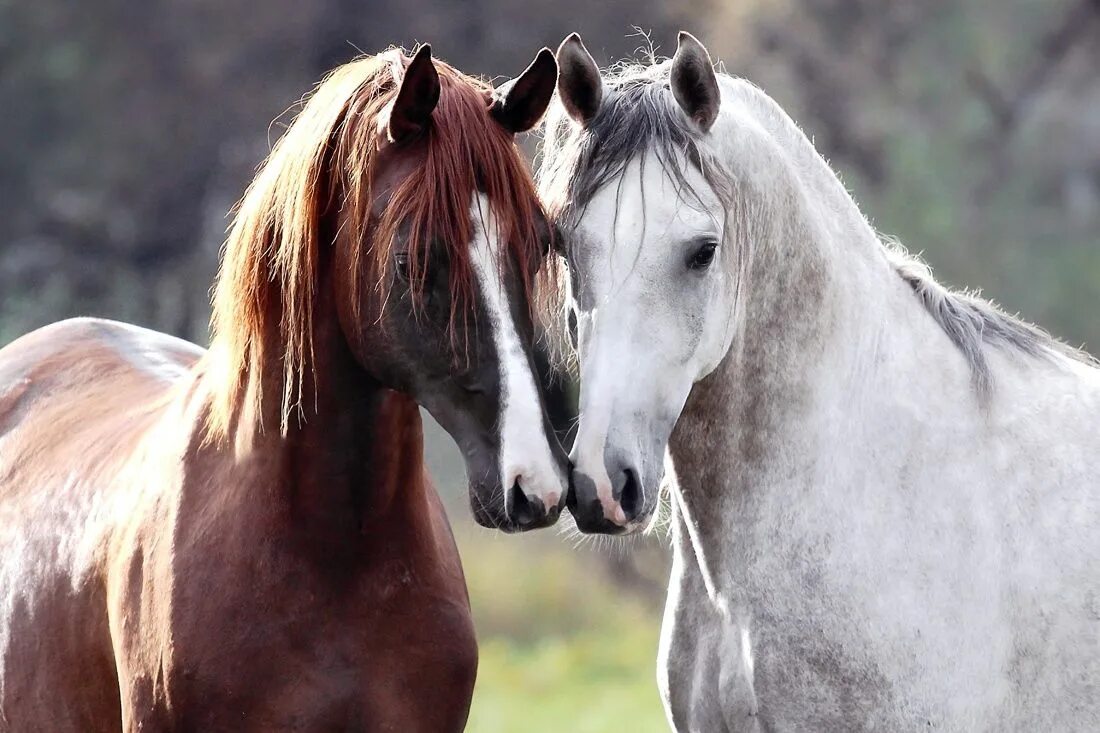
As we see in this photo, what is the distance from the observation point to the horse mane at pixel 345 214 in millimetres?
2787

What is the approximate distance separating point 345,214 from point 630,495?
842 mm

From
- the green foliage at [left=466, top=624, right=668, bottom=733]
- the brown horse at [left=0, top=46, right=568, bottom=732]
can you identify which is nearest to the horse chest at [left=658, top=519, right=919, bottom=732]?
the brown horse at [left=0, top=46, right=568, bottom=732]

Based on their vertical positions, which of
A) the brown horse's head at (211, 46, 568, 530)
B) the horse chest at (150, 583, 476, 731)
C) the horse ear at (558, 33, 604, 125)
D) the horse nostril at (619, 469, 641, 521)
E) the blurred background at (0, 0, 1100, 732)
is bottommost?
the horse chest at (150, 583, 476, 731)

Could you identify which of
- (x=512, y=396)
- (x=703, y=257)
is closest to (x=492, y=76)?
(x=703, y=257)

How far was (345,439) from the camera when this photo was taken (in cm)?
300

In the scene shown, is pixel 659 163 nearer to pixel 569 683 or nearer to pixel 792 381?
pixel 792 381

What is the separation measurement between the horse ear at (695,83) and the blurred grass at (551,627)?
6.14 metres

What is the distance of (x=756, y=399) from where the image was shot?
3225mm

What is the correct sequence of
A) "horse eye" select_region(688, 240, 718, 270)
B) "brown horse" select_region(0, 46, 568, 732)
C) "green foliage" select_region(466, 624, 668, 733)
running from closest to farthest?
"brown horse" select_region(0, 46, 568, 732) → "horse eye" select_region(688, 240, 718, 270) → "green foliage" select_region(466, 624, 668, 733)

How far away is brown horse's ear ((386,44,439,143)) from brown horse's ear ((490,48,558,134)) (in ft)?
0.66

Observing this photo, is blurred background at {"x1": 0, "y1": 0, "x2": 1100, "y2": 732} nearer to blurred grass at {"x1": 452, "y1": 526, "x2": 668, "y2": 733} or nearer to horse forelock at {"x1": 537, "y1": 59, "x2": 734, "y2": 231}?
blurred grass at {"x1": 452, "y1": 526, "x2": 668, "y2": 733}

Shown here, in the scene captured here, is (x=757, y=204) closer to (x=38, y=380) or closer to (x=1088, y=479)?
(x=1088, y=479)

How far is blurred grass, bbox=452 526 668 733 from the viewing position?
9.17m

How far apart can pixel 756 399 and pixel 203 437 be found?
1274mm
